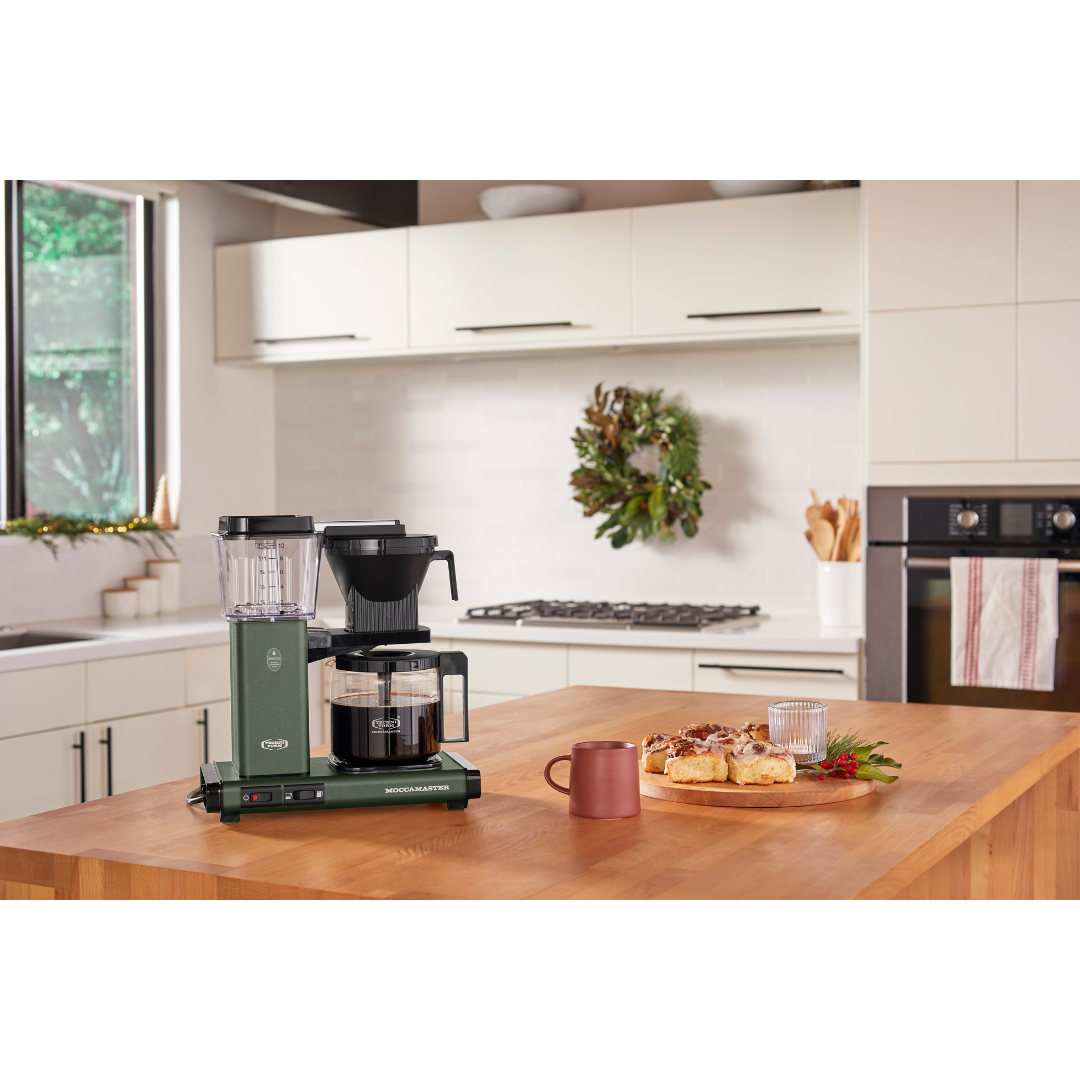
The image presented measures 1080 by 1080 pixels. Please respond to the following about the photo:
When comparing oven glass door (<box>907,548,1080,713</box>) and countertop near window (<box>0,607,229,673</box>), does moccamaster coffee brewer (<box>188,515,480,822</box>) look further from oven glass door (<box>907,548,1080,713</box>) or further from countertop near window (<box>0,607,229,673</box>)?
oven glass door (<box>907,548,1080,713</box>)

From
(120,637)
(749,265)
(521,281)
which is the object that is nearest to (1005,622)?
A: (749,265)

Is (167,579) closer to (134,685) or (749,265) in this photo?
(134,685)

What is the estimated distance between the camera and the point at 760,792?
69.1 inches

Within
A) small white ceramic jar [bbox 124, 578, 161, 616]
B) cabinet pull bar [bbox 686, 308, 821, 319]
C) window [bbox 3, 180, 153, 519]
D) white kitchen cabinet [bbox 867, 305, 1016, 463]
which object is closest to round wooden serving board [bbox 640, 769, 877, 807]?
white kitchen cabinet [bbox 867, 305, 1016, 463]

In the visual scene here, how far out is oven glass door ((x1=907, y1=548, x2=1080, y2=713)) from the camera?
11.6 feet

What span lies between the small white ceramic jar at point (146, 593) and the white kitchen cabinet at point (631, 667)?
1.56 m

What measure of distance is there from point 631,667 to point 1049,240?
1.68 meters

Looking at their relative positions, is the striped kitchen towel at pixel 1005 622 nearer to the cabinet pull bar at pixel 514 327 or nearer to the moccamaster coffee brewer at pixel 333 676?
the cabinet pull bar at pixel 514 327

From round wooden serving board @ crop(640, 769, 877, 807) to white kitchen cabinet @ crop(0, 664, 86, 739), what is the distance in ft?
7.03

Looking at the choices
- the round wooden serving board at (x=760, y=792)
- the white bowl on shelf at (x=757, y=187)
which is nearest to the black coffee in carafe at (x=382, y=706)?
the round wooden serving board at (x=760, y=792)

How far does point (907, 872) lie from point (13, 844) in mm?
1043
